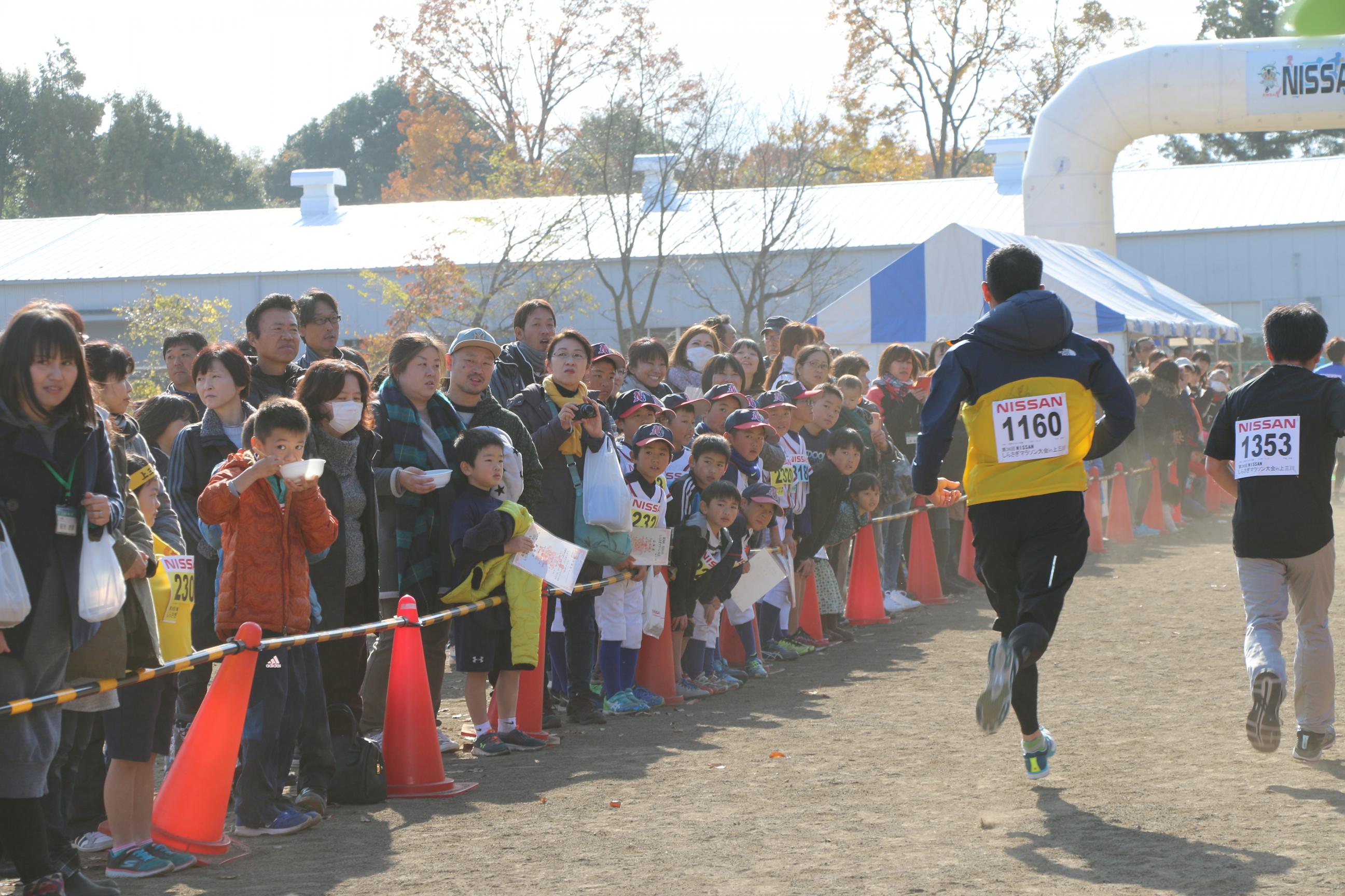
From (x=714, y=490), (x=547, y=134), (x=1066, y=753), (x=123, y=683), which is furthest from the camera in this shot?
(x=547, y=134)

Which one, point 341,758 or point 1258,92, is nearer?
point 341,758

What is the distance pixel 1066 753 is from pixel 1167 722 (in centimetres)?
92

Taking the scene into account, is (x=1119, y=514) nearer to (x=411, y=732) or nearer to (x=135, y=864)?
(x=411, y=732)

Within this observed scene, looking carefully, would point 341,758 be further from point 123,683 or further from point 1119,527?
point 1119,527

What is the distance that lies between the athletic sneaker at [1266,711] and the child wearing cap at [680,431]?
353 cm

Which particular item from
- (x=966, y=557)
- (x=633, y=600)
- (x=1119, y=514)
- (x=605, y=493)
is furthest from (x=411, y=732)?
(x=1119, y=514)

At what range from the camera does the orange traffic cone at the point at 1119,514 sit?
17.6m

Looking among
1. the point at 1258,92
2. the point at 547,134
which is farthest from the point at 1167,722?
the point at 547,134

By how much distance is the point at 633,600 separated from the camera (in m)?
8.25

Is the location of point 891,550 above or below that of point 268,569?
below

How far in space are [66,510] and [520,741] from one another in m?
3.16

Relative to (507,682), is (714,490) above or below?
above

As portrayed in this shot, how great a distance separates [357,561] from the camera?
6.42 meters

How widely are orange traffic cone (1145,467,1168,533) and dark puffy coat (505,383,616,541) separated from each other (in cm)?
1226
